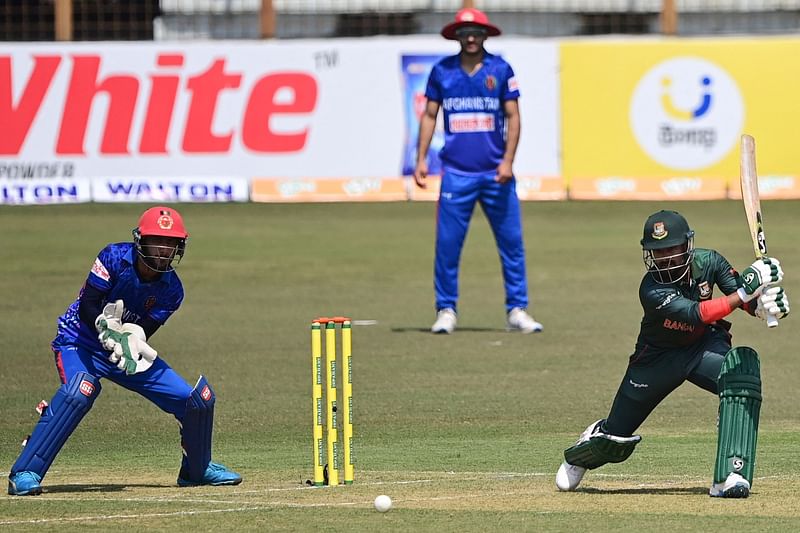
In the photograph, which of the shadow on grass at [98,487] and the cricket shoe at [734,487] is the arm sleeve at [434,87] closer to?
the shadow on grass at [98,487]

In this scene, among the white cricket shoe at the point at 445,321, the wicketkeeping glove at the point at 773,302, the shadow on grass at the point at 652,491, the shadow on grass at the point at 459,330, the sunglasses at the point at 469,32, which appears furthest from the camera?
the shadow on grass at the point at 459,330

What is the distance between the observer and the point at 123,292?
27.3 feet

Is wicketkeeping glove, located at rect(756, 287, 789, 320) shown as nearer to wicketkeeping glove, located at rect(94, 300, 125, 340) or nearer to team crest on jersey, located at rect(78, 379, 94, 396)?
wicketkeeping glove, located at rect(94, 300, 125, 340)

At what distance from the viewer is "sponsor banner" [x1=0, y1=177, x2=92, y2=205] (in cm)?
2244

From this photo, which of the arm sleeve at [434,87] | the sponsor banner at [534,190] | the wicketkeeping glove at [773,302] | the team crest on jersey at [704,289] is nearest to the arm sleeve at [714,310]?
the wicketkeeping glove at [773,302]

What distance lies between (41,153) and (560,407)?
1290cm

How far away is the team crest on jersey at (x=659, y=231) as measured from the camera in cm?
778

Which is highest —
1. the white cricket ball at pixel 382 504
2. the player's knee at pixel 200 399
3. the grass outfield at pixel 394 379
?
the player's knee at pixel 200 399

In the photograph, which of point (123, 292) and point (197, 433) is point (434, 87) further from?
point (197, 433)

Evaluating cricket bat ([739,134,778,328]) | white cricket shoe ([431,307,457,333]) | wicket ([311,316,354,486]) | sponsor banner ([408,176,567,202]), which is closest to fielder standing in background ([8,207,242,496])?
wicket ([311,316,354,486])

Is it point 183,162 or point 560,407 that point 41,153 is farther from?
point 560,407

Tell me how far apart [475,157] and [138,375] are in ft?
20.7

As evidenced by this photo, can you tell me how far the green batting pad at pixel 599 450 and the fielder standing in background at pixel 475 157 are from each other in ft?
19.8

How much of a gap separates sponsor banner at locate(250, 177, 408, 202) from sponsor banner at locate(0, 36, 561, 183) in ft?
0.37
